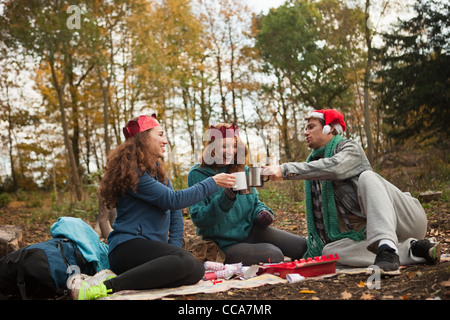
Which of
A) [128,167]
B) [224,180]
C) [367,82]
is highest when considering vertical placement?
[367,82]

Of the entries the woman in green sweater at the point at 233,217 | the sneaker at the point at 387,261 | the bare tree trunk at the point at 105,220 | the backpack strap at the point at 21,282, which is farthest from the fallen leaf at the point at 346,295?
the bare tree trunk at the point at 105,220

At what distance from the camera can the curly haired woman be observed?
9.57 feet

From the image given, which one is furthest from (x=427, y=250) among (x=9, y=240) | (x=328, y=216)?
(x=9, y=240)

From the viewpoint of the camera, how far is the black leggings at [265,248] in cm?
359

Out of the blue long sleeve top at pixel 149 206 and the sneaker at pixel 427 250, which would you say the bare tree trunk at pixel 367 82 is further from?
the blue long sleeve top at pixel 149 206

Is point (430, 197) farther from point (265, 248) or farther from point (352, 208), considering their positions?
point (265, 248)

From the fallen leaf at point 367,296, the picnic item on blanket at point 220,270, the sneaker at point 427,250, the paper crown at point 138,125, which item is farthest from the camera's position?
the picnic item on blanket at point 220,270

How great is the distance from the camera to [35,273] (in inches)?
113

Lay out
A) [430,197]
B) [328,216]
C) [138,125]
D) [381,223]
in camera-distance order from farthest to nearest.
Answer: [430,197] → [328,216] → [138,125] → [381,223]

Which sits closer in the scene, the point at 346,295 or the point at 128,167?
the point at 346,295

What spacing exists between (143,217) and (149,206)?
0.09 m

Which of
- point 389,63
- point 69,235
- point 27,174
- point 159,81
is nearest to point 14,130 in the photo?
point 27,174

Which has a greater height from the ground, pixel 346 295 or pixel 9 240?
pixel 9 240

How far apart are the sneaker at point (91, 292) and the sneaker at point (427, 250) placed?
215 cm
